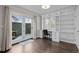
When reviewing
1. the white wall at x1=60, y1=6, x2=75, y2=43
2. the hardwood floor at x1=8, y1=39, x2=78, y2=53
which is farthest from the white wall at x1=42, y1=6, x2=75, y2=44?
the hardwood floor at x1=8, y1=39, x2=78, y2=53

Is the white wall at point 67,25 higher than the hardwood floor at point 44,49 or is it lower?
higher

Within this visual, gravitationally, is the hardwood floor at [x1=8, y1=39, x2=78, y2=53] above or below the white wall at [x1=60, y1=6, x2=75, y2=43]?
below

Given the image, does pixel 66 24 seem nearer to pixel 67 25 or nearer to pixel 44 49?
pixel 67 25

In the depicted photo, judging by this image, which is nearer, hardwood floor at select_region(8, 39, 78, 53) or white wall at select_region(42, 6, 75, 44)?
hardwood floor at select_region(8, 39, 78, 53)

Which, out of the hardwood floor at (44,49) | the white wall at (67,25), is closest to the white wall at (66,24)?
the white wall at (67,25)

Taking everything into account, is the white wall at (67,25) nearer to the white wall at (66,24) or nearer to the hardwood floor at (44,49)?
the white wall at (66,24)

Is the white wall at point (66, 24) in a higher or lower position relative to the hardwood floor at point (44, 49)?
higher

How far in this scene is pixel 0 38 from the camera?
3.16m

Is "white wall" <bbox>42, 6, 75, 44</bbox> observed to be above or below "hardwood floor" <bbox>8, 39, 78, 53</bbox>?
above

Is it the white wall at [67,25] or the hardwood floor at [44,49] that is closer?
the hardwood floor at [44,49]

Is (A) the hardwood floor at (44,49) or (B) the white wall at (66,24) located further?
(B) the white wall at (66,24)

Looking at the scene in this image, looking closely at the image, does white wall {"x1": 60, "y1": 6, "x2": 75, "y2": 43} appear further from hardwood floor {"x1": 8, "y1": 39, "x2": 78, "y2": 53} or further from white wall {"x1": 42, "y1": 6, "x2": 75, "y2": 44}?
hardwood floor {"x1": 8, "y1": 39, "x2": 78, "y2": 53}

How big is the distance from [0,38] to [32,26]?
320cm
